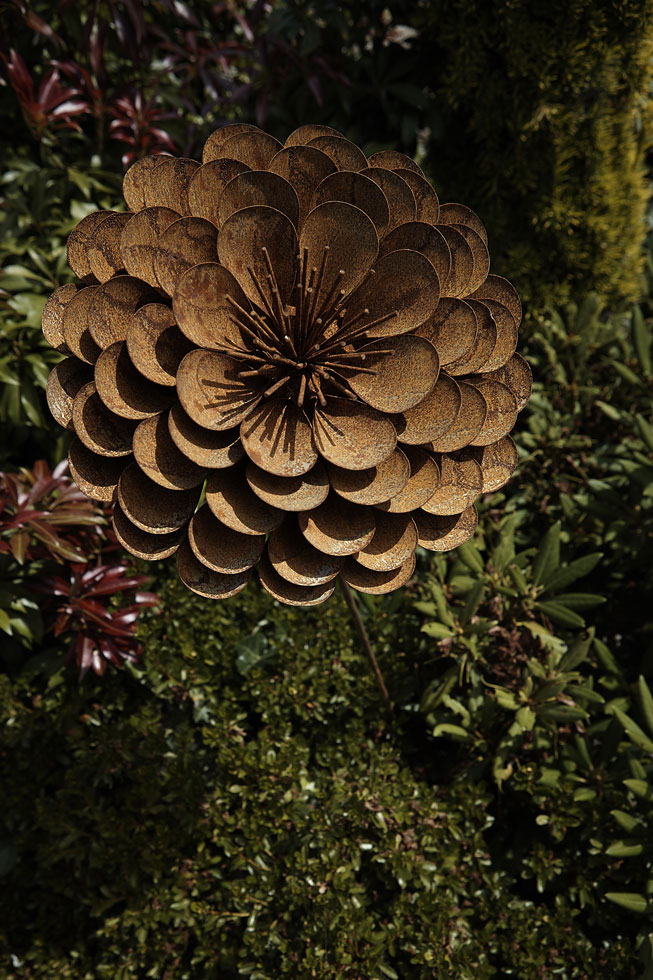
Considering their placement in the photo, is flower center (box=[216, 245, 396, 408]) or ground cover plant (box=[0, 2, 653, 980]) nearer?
flower center (box=[216, 245, 396, 408])

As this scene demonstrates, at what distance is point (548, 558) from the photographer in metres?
1.33

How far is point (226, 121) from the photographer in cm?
196

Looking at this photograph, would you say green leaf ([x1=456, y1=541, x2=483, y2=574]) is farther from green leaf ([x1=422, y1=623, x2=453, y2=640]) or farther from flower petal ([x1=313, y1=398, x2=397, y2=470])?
flower petal ([x1=313, y1=398, x2=397, y2=470])

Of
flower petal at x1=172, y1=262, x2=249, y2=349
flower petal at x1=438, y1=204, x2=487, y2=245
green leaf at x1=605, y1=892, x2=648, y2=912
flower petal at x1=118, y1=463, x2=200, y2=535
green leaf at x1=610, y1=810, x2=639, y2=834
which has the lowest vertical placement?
green leaf at x1=605, y1=892, x2=648, y2=912

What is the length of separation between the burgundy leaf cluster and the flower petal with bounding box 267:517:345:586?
2.07 ft

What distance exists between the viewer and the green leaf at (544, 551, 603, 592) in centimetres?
131

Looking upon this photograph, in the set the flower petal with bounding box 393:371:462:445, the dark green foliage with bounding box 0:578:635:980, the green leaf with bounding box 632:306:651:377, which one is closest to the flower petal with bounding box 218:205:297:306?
→ the flower petal with bounding box 393:371:462:445

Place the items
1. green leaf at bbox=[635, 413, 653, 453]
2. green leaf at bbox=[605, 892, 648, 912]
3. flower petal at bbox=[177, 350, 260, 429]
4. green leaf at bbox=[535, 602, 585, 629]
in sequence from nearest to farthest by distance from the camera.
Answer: flower petal at bbox=[177, 350, 260, 429]
green leaf at bbox=[605, 892, 648, 912]
green leaf at bbox=[535, 602, 585, 629]
green leaf at bbox=[635, 413, 653, 453]

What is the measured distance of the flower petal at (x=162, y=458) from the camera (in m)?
0.69

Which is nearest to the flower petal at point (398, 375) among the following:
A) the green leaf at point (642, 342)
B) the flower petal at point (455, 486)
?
the flower petal at point (455, 486)

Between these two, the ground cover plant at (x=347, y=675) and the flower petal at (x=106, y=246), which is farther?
the ground cover plant at (x=347, y=675)

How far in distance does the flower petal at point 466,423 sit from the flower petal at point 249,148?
1.20ft

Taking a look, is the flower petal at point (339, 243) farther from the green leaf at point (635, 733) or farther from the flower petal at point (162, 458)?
the green leaf at point (635, 733)

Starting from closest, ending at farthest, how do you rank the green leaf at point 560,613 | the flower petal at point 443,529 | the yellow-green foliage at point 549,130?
the flower petal at point 443,529
the green leaf at point 560,613
the yellow-green foliage at point 549,130
